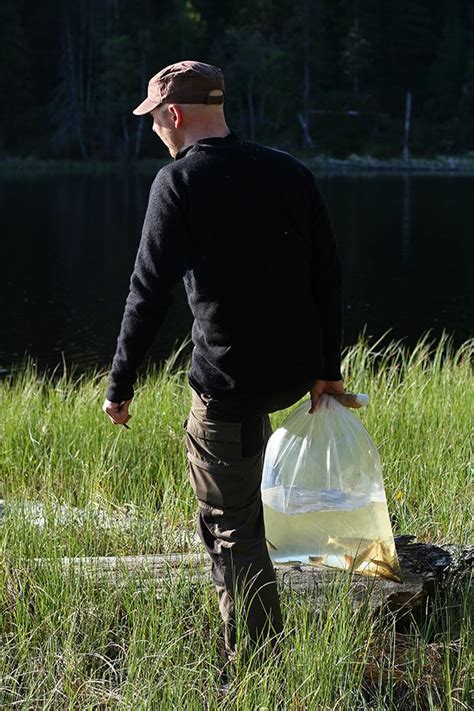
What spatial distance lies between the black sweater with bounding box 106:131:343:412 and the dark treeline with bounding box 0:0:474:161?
5837cm

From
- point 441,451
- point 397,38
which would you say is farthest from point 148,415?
point 397,38

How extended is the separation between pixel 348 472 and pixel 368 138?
64.5 m

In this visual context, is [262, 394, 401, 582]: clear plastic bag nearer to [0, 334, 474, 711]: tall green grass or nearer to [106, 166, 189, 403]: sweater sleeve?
[0, 334, 474, 711]: tall green grass

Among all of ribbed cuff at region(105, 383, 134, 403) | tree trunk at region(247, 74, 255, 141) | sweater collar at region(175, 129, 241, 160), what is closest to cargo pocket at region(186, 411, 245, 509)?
ribbed cuff at region(105, 383, 134, 403)

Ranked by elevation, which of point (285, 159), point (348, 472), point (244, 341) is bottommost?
point (348, 472)

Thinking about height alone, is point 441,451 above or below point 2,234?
above

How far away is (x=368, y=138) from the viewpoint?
65.6m

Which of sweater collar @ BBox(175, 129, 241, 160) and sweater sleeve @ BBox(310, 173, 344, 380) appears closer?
sweater collar @ BBox(175, 129, 241, 160)

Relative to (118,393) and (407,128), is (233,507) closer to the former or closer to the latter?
(118,393)

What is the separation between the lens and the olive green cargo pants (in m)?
2.66

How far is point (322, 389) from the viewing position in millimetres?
2889

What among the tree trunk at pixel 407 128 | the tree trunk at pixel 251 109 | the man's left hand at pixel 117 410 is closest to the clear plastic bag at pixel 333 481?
the man's left hand at pixel 117 410

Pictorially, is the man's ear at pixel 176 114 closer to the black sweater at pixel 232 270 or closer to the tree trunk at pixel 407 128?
the black sweater at pixel 232 270

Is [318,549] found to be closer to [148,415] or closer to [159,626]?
[159,626]
